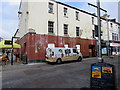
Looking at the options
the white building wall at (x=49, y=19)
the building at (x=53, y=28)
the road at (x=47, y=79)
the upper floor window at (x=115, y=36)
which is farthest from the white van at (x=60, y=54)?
the upper floor window at (x=115, y=36)

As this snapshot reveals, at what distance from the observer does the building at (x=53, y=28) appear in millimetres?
13734

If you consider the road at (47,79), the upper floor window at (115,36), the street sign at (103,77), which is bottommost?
the road at (47,79)

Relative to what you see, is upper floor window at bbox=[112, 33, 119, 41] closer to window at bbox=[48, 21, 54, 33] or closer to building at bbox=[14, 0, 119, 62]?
building at bbox=[14, 0, 119, 62]

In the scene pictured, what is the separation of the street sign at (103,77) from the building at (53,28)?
10.6 metres

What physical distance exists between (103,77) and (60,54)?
8.61 metres

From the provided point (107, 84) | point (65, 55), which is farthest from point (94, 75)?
point (65, 55)

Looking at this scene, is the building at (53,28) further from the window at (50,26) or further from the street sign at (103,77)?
the street sign at (103,77)

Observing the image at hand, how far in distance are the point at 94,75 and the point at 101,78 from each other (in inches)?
11.2

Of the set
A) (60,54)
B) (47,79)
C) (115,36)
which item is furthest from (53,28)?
(115,36)

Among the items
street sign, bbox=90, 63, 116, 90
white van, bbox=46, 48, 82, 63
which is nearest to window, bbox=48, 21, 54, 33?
white van, bbox=46, 48, 82, 63

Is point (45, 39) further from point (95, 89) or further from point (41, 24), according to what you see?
point (95, 89)

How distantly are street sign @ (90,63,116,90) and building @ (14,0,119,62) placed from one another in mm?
10629

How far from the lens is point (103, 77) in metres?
3.71

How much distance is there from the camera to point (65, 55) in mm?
12633
